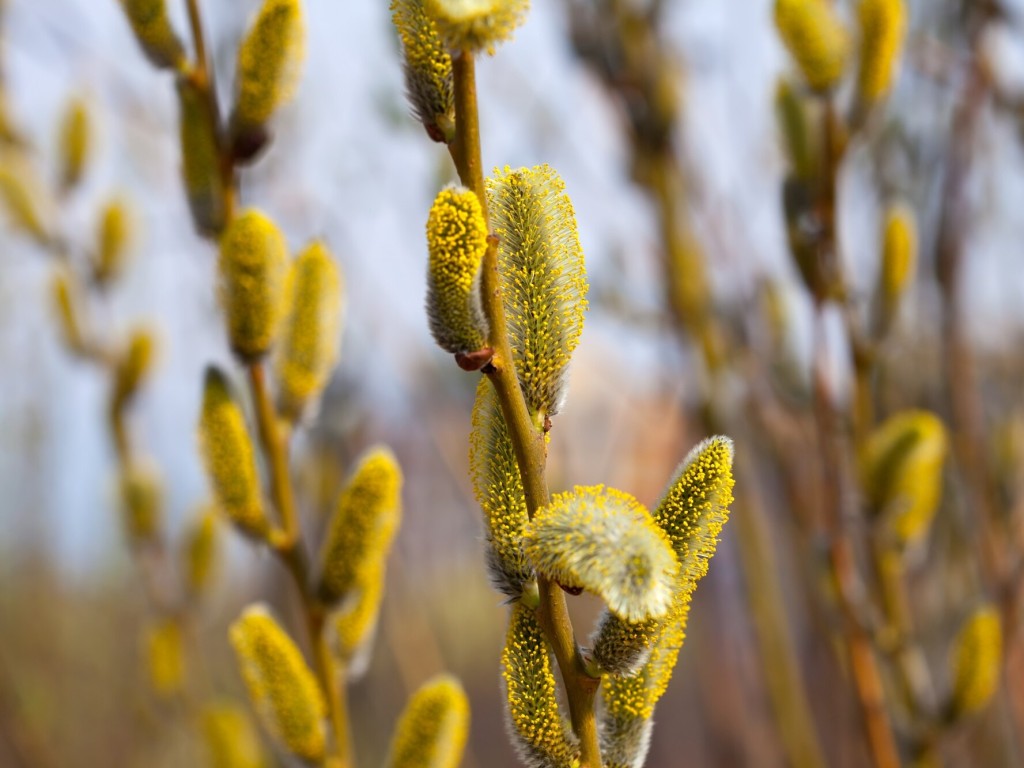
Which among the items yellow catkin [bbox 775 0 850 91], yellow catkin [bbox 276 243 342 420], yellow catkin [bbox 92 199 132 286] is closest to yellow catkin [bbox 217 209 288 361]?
yellow catkin [bbox 276 243 342 420]

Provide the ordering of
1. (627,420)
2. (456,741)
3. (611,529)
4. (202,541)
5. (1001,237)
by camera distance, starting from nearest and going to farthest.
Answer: (611,529), (456,741), (202,541), (1001,237), (627,420)

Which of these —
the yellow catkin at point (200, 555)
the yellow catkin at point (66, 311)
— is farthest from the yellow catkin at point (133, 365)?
the yellow catkin at point (200, 555)

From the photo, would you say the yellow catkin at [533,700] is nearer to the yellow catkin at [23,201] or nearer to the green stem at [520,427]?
the green stem at [520,427]

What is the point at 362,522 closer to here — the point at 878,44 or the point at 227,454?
the point at 227,454

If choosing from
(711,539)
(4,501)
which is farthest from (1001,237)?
(4,501)

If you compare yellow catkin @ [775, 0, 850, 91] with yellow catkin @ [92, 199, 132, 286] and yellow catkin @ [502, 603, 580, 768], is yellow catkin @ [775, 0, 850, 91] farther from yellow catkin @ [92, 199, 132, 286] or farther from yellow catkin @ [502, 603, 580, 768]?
yellow catkin @ [92, 199, 132, 286]

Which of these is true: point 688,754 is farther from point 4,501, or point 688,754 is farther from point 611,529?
point 611,529

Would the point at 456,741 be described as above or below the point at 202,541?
below
